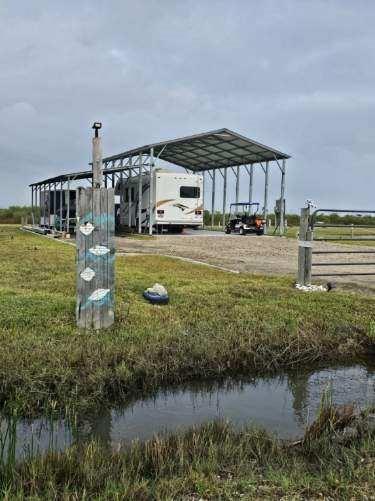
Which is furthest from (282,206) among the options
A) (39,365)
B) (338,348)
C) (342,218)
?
(39,365)

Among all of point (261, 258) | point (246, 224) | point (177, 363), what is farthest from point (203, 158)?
point (177, 363)

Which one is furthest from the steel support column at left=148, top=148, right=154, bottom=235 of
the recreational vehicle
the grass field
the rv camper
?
the grass field

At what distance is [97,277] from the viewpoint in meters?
6.13

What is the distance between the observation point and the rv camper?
25.8 meters

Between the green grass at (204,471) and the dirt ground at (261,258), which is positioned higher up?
the dirt ground at (261,258)

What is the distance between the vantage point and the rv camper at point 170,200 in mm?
25844

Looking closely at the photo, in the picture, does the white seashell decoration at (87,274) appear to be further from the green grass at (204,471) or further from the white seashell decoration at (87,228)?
the green grass at (204,471)

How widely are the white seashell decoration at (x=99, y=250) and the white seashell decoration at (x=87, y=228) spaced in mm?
176

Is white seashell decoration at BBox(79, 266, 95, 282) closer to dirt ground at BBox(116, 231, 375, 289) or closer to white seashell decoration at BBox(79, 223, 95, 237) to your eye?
white seashell decoration at BBox(79, 223, 95, 237)

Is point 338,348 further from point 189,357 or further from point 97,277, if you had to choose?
point 97,277

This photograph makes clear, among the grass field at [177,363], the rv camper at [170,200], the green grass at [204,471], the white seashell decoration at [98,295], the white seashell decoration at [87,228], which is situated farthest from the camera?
the rv camper at [170,200]

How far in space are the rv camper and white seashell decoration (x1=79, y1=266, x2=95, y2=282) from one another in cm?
1975

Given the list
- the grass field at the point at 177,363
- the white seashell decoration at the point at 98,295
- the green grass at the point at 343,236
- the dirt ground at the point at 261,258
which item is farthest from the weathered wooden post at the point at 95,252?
the dirt ground at the point at 261,258

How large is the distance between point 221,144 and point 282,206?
14.7 feet
